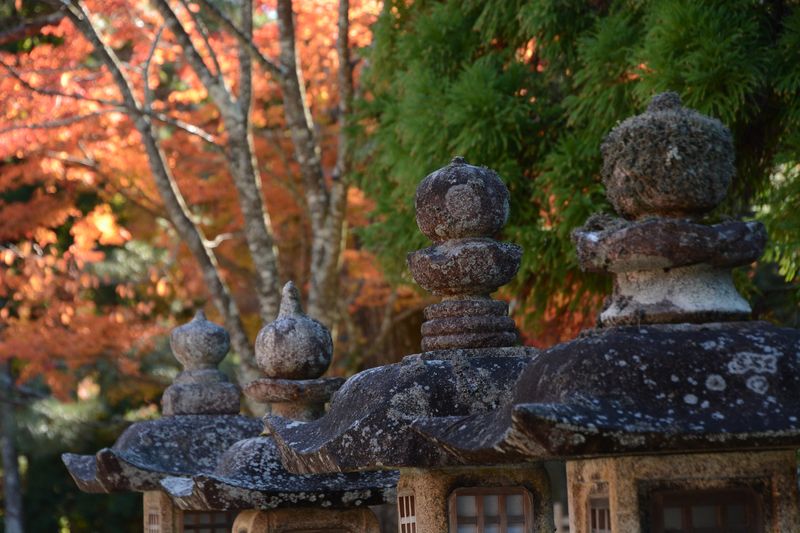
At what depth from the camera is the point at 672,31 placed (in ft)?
27.7

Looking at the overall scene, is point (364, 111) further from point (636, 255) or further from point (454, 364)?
point (636, 255)

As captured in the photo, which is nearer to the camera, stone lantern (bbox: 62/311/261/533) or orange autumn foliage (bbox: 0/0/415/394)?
stone lantern (bbox: 62/311/261/533)

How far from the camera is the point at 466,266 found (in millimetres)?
5164

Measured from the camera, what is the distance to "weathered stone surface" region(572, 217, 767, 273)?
3.95 meters

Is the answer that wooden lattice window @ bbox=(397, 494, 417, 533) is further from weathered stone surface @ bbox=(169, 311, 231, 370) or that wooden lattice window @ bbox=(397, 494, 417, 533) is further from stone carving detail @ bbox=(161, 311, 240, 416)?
weathered stone surface @ bbox=(169, 311, 231, 370)

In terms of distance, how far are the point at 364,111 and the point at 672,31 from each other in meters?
4.37

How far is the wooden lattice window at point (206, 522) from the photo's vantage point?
7.58m

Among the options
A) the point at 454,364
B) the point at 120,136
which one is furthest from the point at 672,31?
the point at 120,136

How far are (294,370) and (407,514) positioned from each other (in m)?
1.44

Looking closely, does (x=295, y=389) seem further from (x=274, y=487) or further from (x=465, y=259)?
(x=465, y=259)

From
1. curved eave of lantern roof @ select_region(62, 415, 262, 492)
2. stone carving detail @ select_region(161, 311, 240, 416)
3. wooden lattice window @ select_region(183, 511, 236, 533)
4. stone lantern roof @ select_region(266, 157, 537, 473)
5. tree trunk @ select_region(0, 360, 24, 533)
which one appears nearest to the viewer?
stone lantern roof @ select_region(266, 157, 537, 473)


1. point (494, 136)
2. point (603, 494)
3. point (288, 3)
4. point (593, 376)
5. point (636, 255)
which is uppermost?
point (288, 3)

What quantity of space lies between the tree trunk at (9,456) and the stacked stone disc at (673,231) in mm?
14849

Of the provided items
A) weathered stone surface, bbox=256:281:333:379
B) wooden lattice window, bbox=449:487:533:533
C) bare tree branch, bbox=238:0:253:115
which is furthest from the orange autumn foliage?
wooden lattice window, bbox=449:487:533:533
